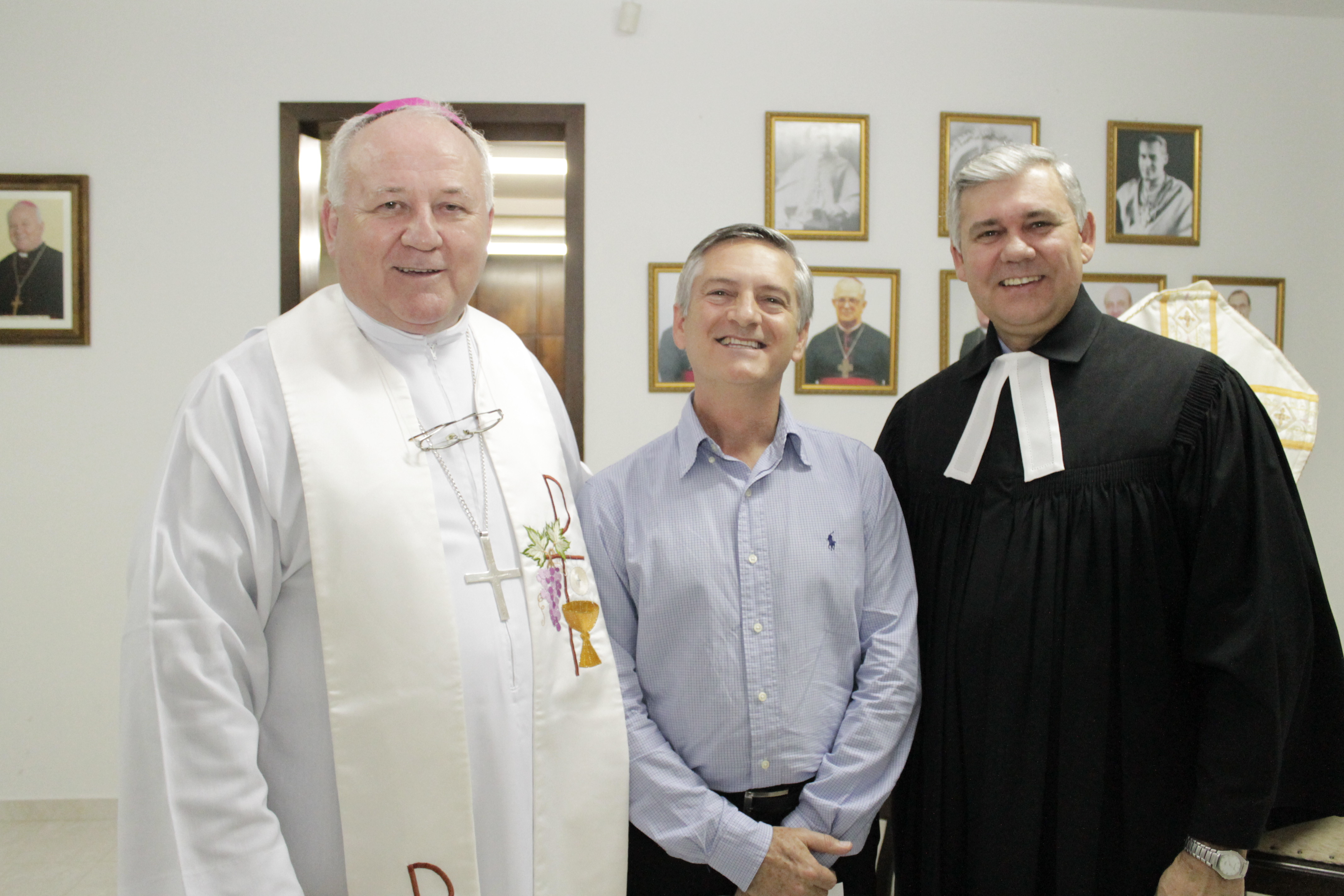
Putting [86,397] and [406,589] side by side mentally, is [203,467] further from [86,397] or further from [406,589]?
[86,397]

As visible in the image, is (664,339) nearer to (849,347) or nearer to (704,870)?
(849,347)

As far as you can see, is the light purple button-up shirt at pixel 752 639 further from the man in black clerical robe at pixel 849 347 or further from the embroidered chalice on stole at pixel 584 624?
the man in black clerical robe at pixel 849 347

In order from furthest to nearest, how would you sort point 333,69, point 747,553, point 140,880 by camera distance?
1. point 333,69
2. point 747,553
3. point 140,880

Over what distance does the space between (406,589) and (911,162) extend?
3084 mm

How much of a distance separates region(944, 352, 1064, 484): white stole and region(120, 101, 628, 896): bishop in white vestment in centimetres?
82

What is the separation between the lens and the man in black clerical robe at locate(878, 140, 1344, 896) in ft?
4.77

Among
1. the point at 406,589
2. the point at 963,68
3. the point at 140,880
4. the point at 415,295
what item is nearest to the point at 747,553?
the point at 406,589

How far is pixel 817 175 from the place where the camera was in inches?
143

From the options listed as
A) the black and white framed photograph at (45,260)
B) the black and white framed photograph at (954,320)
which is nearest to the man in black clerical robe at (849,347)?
the black and white framed photograph at (954,320)

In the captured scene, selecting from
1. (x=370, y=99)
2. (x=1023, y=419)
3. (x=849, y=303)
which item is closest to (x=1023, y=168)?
(x=1023, y=419)

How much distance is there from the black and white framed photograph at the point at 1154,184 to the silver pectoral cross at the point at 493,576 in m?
3.37

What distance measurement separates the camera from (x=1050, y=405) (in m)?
1.63

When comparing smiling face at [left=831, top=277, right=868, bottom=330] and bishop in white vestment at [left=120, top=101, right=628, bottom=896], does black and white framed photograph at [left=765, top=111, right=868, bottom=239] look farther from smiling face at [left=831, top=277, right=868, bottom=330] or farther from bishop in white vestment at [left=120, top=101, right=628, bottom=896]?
bishop in white vestment at [left=120, top=101, right=628, bottom=896]

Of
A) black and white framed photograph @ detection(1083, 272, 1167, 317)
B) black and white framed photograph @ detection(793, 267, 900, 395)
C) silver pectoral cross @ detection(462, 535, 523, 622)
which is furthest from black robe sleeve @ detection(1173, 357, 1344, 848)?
black and white framed photograph @ detection(1083, 272, 1167, 317)
